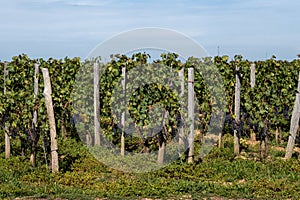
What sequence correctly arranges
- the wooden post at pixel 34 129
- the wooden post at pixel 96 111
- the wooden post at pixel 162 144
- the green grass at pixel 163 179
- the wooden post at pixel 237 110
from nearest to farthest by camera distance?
the green grass at pixel 163 179
the wooden post at pixel 34 129
the wooden post at pixel 162 144
the wooden post at pixel 237 110
the wooden post at pixel 96 111

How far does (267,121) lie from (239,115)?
0.80 meters

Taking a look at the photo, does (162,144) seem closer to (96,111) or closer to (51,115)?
(96,111)

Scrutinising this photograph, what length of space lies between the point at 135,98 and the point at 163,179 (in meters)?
2.57

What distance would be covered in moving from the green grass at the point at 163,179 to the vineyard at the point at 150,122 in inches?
0.9

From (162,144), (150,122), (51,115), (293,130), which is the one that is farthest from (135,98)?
(293,130)

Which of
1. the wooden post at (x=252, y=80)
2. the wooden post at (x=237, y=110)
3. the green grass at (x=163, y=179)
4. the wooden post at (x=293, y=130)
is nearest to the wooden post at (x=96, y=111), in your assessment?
the green grass at (x=163, y=179)

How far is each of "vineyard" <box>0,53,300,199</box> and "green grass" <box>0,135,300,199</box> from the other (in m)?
0.02

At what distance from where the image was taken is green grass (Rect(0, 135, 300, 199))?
8.30 m

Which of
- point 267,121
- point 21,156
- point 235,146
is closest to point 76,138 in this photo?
point 21,156

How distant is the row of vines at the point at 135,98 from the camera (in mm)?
10531

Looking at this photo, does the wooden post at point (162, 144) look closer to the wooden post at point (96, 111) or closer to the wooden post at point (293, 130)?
the wooden post at point (96, 111)

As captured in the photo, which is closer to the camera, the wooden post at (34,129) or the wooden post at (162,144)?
the wooden post at (34,129)

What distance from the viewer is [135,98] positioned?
11.2 m

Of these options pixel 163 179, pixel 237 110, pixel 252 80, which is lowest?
pixel 163 179
